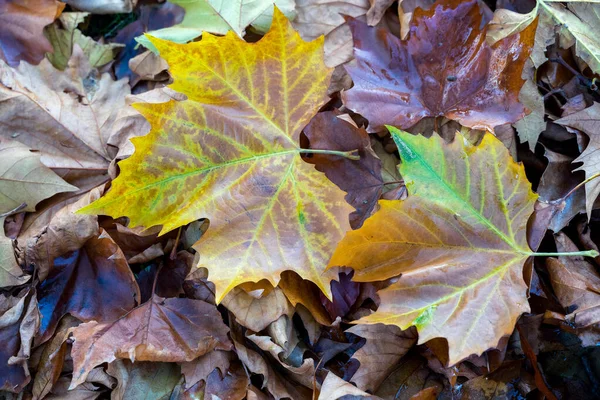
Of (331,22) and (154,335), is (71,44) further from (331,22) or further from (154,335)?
(154,335)

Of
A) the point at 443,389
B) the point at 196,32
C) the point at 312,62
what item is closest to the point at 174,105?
the point at 312,62

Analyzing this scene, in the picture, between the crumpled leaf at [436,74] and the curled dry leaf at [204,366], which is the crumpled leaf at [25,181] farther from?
the crumpled leaf at [436,74]

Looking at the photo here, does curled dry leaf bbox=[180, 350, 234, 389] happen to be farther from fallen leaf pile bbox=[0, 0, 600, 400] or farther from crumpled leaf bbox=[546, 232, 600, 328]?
crumpled leaf bbox=[546, 232, 600, 328]

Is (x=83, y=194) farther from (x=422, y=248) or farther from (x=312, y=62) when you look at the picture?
(x=422, y=248)

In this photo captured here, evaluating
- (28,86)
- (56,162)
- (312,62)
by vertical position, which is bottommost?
(56,162)

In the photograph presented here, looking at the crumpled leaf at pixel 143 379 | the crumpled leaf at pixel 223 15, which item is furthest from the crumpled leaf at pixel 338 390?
the crumpled leaf at pixel 223 15

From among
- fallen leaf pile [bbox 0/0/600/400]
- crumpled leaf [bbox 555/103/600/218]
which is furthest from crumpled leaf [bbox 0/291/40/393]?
crumpled leaf [bbox 555/103/600/218]

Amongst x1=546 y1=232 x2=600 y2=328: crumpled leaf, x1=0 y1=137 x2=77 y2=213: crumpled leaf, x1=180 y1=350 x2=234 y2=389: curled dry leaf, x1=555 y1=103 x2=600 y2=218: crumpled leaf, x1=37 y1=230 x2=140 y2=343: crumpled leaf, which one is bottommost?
x1=180 y1=350 x2=234 y2=389: curled dry leaf
